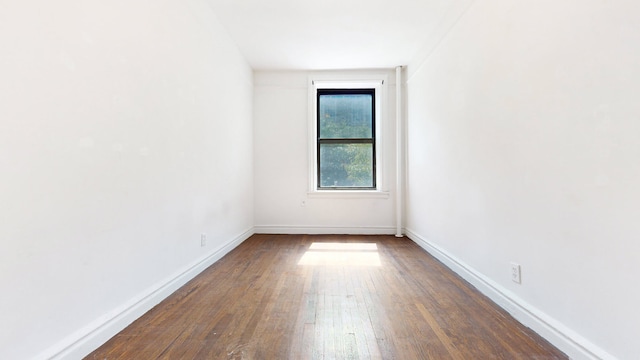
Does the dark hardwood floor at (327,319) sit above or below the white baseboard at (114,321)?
below

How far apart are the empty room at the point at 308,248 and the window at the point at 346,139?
118cm

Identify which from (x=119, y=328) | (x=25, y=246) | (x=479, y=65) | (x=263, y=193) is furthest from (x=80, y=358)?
(x=263, y=193)

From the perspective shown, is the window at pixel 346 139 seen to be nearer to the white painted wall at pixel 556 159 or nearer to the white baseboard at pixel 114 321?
the white painted wall at pixel 556 159

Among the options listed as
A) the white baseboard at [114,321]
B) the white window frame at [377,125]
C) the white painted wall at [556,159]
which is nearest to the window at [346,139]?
the white window frame at [377,125]

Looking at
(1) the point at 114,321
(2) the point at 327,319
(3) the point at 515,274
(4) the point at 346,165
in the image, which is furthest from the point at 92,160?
(4) the point at 346,165

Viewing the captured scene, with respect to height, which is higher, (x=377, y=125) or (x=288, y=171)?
(x=377, y=125)

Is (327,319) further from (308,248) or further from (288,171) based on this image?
(288,171)

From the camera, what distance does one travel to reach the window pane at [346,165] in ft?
15.8

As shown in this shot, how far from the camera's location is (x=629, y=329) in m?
1.20

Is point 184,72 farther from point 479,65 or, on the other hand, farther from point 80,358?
point 479,65

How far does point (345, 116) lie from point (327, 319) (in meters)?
3.57

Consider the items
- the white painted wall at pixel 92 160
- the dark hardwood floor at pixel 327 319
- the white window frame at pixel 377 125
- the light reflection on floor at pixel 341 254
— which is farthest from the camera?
the white window frame at pixel 377 125

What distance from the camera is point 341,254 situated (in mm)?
3484

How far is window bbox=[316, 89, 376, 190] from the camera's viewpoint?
190 inches
